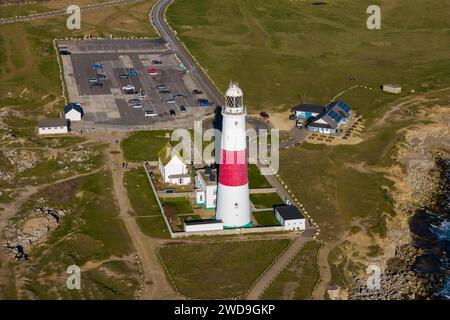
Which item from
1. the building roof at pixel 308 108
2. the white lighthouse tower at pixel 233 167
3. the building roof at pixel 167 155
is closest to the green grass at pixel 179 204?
the white lighthouse tower at pixel 233 167

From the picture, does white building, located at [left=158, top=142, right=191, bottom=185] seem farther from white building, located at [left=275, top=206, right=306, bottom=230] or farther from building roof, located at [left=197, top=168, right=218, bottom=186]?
white building, located at [left=275, top=206, right=306, bottom=230]

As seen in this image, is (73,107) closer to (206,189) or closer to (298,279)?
(206,189)

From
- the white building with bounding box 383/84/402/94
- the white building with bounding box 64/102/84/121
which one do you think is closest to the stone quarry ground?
the white building with bounding box 383/84/402/94

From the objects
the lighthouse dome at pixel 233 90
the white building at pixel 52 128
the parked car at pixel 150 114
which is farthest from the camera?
the parked car at pixel 150 114

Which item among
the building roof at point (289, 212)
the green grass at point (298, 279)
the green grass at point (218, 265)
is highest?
the building roof at point (289, 212)

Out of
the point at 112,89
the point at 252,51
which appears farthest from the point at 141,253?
the point at 252,51

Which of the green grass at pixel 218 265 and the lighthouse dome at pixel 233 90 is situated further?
the lighthouse dome at pixel 233 90

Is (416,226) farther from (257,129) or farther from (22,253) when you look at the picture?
(22,253)

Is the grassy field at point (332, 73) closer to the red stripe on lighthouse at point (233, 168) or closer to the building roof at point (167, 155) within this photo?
the red stripe on lighthouse at point (233, 168)
